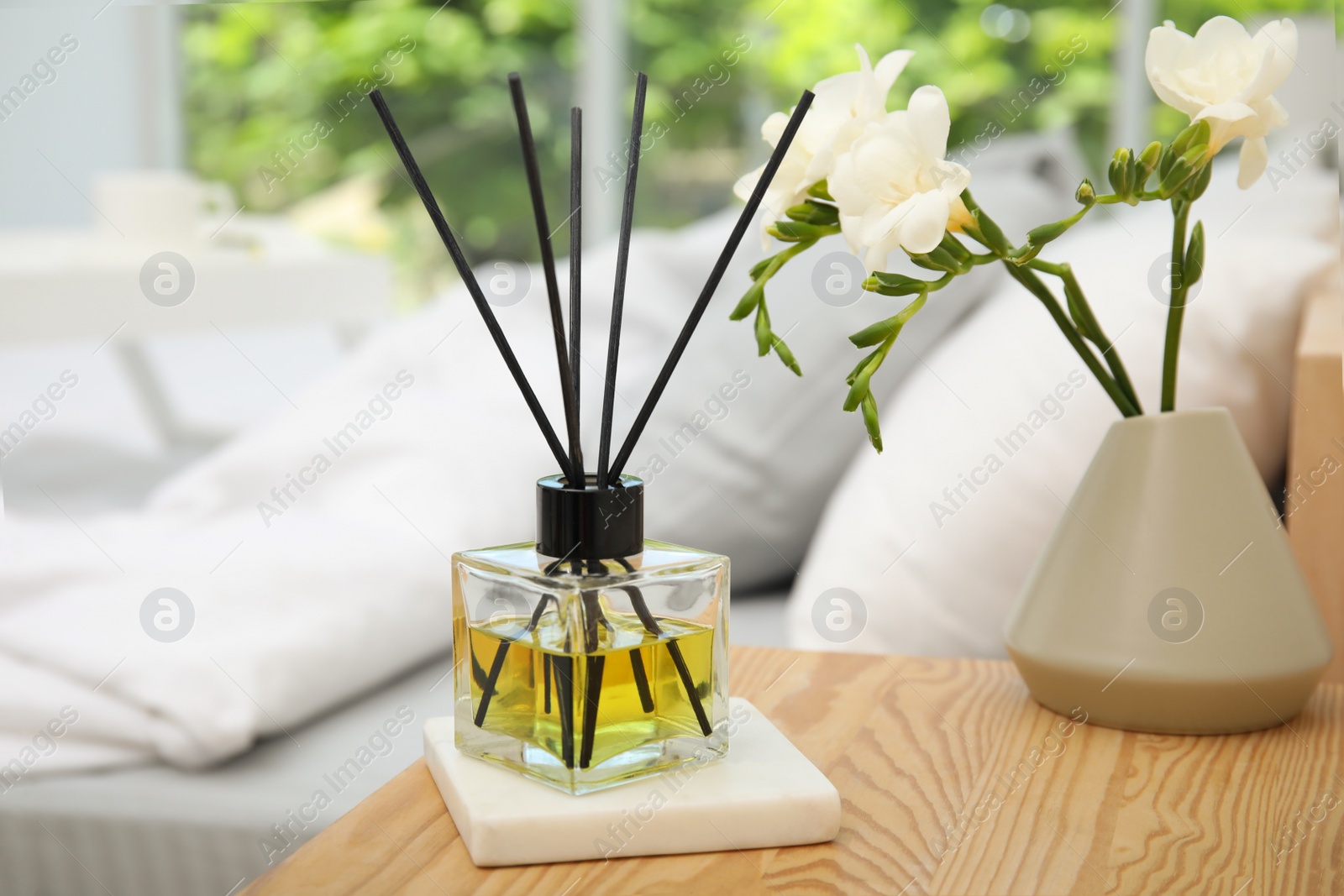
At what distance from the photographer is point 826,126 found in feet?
2.01

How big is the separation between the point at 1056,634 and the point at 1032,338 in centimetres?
48

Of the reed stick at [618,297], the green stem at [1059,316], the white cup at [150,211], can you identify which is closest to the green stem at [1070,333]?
the green stem at [1059,316]

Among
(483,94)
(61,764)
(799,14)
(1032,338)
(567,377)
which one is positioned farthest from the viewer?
(483,94)

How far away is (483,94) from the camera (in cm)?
436

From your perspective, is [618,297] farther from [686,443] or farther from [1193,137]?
[686,443]

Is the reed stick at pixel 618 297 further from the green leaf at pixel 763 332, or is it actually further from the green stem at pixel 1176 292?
the green stem at pixel 1176 292

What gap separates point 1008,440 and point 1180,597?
1.34ft

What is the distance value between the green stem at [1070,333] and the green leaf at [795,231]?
99mm

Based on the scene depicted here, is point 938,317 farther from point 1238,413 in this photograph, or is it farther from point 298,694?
point 298,694

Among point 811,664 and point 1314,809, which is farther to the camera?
point 811,664

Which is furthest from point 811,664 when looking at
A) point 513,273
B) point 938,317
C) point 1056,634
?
point 513,273

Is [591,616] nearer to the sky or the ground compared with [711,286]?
nearer to the ground

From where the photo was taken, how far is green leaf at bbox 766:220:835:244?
62 centimetres

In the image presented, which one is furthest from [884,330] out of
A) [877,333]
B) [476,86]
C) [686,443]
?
[476,86]
